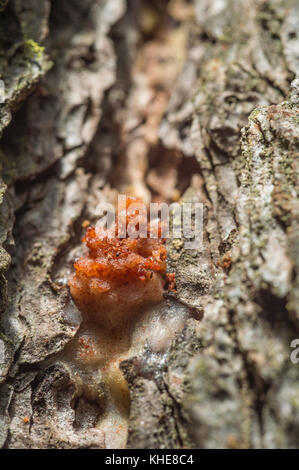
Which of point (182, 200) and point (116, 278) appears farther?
point (182, 200)

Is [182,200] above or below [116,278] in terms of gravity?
above

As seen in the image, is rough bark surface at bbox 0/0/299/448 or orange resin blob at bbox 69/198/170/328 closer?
rough bark surface at bbox 0/0/299/448

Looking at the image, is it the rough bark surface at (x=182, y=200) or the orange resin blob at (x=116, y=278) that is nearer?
the rough bark surface at (x=182, y=200)
